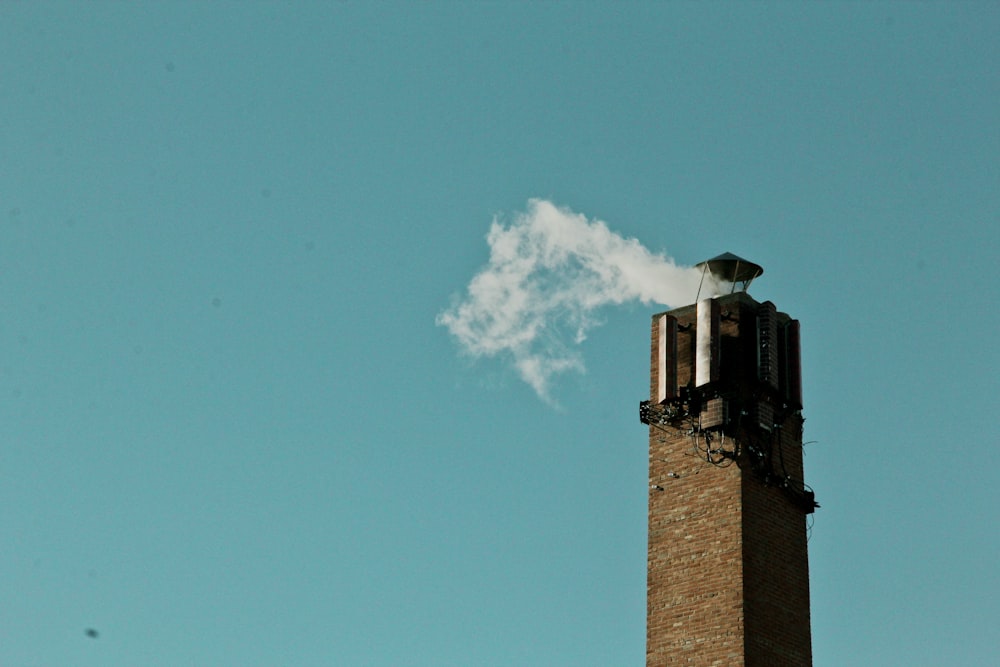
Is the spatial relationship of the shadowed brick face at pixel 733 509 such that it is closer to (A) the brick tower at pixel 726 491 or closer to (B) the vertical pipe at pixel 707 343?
(A) the brick tower at pixel 726 491

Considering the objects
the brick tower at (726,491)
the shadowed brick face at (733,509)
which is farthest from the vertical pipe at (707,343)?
the shadowed brick face at (733,509)

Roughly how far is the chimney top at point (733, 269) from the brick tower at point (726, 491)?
699mm

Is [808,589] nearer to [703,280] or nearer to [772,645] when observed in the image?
[772,645]

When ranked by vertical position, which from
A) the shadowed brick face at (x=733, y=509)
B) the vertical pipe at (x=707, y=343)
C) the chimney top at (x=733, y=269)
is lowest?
the shadowed brick face at (x=733, y=509)

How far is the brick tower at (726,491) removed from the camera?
116 ft

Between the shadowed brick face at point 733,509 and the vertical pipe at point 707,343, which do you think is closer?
the shadowed brick face at point 733,509

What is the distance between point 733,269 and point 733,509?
6807mm

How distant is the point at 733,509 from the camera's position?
118 feet

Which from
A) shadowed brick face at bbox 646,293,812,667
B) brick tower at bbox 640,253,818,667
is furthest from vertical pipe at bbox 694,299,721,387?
shadowed brick face at bbox 646,293,812,667

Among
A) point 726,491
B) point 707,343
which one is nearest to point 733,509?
point 726,491

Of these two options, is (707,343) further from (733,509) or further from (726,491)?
(733,509)

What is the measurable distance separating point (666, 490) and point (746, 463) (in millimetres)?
2076

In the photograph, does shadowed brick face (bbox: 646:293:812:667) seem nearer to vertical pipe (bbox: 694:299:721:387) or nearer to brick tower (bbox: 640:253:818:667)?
brick tower (bbox: 640:253:818:667)

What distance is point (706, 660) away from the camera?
34938mm
